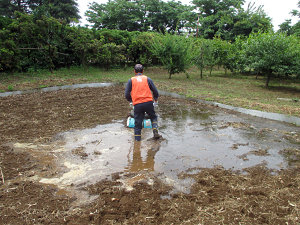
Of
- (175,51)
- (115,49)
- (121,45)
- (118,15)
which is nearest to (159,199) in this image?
(175,51)

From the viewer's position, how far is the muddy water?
381 centimetres

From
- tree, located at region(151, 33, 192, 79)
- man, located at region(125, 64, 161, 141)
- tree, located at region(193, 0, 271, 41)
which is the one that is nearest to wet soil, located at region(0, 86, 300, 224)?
man, located at region(125, 64, 161, 141)

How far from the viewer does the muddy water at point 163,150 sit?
12.5 feet

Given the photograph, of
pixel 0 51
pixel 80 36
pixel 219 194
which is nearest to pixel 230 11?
pixel 80 36

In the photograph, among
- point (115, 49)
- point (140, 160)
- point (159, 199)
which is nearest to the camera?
point (159, 199)

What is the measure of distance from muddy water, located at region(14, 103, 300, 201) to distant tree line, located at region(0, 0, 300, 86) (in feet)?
28.4

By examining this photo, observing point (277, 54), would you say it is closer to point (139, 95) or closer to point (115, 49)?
point (139, 95)

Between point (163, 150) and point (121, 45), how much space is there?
16.1m

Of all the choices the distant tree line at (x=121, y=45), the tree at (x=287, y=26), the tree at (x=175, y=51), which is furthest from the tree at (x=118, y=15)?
the tree at (x=287, y=26)

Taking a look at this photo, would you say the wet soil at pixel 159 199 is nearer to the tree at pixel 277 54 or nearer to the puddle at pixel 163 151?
the puddle at pixel 163 151

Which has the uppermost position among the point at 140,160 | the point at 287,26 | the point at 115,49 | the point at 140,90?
the point at 287,26

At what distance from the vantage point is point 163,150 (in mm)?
4871

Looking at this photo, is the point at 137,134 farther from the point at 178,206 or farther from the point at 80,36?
the point at 80,36

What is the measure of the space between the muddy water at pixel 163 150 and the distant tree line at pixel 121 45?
8.67 metres
